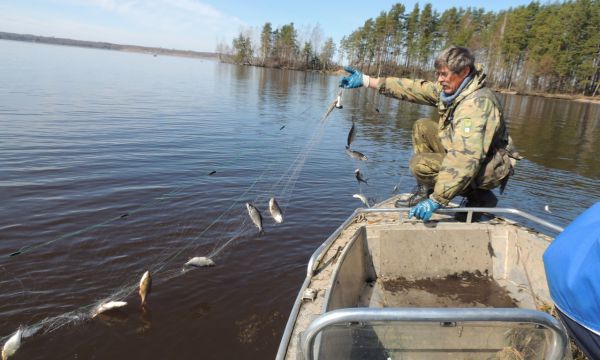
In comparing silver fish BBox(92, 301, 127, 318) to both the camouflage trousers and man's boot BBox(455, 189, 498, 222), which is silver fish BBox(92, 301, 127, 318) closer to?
the camouflage trousers

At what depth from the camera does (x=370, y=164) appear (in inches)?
578

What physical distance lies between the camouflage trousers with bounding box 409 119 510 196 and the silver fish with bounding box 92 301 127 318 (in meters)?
4.46

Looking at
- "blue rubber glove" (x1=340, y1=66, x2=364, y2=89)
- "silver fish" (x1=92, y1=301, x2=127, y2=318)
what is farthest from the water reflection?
"silver fish" (x1=92, y1=301, x2=127, y2=318)

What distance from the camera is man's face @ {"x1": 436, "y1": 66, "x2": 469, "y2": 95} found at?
4855 millimetres

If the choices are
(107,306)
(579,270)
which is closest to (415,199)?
(579,270)

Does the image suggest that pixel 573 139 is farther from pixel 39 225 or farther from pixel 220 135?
pixel 39 225

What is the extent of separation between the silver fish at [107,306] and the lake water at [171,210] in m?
0.12

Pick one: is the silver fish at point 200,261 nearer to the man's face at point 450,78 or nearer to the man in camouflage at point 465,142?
the man in camouflage at point 465,142

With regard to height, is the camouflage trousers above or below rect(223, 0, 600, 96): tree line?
below

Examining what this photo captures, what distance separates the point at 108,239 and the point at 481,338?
251 inches

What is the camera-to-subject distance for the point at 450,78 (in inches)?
193

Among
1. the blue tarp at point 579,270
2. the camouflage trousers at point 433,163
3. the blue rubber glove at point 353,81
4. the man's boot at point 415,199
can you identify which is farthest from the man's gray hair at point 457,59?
the blue tarp at point 579,270

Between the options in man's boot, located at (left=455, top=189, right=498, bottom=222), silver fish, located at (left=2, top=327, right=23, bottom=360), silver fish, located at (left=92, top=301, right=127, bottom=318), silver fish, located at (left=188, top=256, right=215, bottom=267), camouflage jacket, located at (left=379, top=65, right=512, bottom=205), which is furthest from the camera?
silver fish, located at (left=188, top=256, right=215, bottom=267)

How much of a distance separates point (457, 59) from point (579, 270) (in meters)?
3.41
